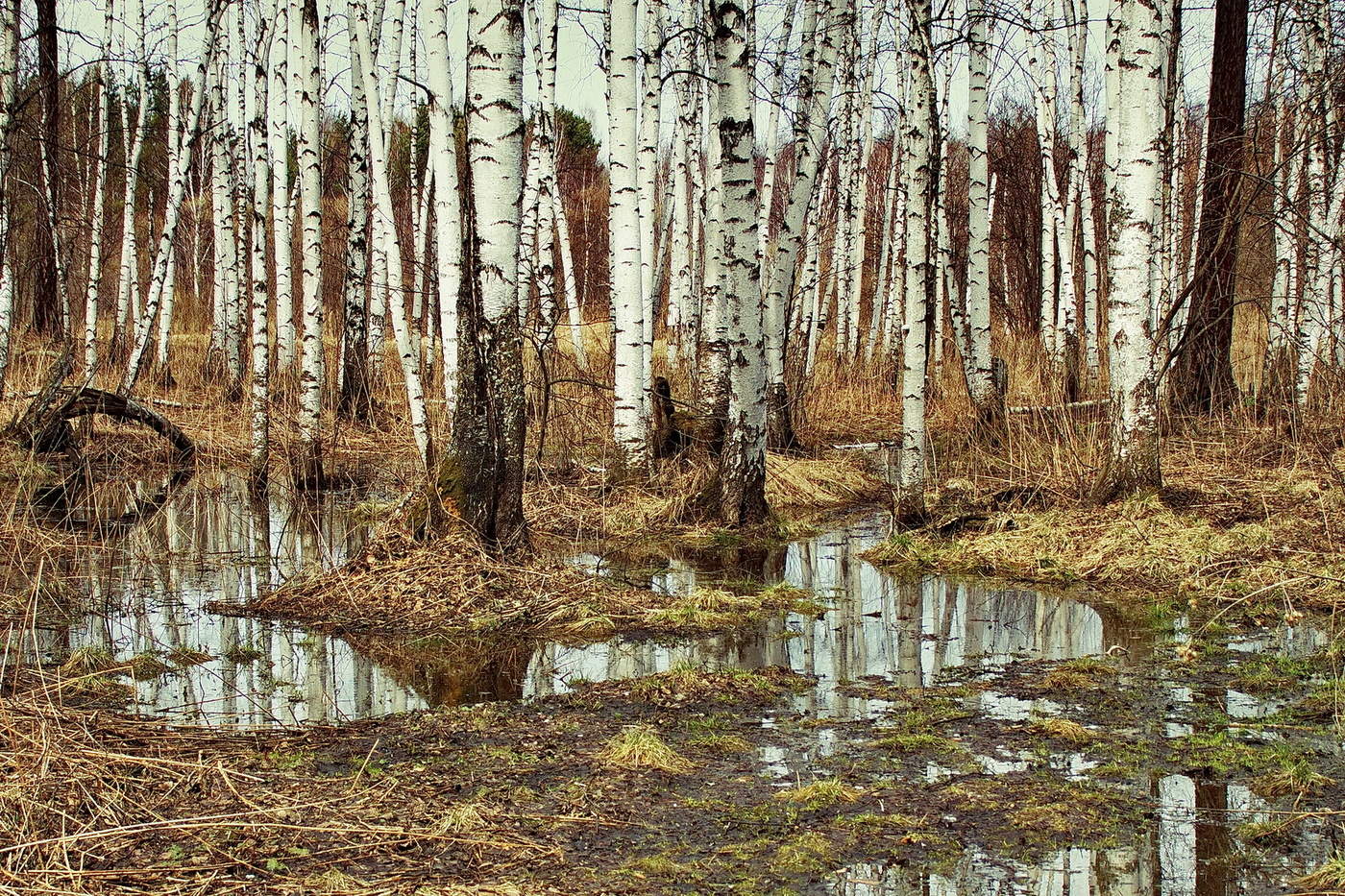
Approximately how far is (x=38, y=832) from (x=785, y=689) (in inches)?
128

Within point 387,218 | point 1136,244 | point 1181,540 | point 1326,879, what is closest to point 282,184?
point 387,218

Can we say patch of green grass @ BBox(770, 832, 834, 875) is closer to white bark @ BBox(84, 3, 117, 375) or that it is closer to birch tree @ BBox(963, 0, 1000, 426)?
birch tree @ BBox(963, 0, 1000, 426)

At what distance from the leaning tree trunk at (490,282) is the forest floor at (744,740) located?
0.42 m

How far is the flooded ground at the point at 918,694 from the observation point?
3.82 meters

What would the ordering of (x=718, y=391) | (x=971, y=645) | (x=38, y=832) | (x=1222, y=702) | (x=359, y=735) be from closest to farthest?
1. (x=38, y=832)
2. (x=359, y=735)
3. (x=1222, y=702)
4. (x=971, y=645)
5. (x=718, y=391)

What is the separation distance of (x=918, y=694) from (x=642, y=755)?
1596 mm

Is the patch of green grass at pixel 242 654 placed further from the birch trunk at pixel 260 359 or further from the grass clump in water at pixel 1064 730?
the birch trunk at pixel 260 359

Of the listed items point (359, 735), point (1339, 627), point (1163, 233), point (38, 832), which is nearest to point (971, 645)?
→ point (1339, 627)

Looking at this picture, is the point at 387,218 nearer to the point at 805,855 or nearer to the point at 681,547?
the point at 681,547

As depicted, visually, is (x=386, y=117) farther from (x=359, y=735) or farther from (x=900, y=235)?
(x=359, y=735)

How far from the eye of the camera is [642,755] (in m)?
4.69

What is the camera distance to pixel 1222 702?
5.47m

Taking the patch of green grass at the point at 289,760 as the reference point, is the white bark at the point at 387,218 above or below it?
above

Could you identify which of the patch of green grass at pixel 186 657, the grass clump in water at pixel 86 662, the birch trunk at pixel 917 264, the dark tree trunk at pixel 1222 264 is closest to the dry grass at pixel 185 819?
the grass clump in water at pixel 86 662
